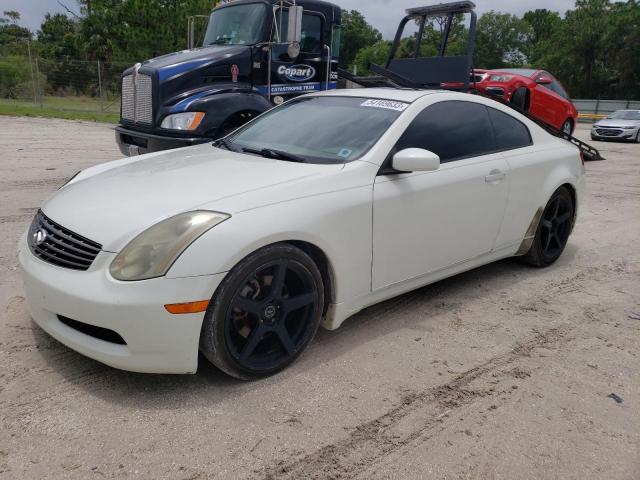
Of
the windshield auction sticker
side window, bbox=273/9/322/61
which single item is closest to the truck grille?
side window, bbox=273/9/322/61

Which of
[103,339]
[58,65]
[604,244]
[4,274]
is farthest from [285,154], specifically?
[58,65]

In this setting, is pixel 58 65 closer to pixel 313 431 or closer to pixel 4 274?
pixel 4 274

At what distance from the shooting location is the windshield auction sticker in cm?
363

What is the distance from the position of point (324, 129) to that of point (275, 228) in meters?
1.18

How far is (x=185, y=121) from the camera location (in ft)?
21.4

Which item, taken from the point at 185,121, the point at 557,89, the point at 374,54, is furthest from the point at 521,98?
the point at 374,54

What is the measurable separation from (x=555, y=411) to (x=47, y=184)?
696 centimetres

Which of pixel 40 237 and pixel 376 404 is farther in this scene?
pixel 40 237

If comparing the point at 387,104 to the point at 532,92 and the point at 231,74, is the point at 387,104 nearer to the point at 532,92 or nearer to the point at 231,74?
the point at 231,74

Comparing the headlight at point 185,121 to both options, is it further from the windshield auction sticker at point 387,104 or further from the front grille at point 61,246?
the front grille at point 61,246

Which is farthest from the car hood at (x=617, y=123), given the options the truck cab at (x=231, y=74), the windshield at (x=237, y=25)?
the windshield at (x=237, y=25)

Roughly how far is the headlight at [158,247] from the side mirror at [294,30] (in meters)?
5.04

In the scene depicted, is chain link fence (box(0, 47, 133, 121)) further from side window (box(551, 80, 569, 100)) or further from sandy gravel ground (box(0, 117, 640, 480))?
sandy gravel ground (box(0, 117, 640, 480))

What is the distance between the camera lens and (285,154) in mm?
3490
